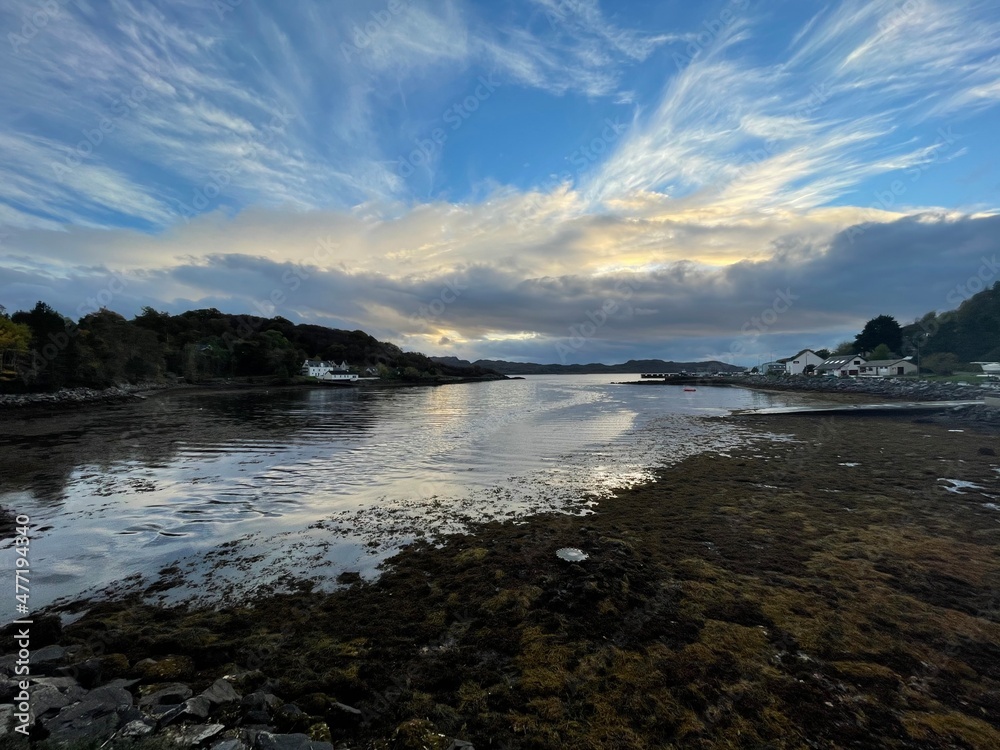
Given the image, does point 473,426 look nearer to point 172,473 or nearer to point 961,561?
point 172,473

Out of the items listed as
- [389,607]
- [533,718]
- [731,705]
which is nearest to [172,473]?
[389,607]

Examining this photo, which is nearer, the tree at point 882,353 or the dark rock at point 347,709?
the dark rock at point 347,709

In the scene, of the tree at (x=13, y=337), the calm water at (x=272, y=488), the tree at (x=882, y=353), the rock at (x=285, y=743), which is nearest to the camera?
the rock at (x=285, y=743)

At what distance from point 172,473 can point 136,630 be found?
12755mm

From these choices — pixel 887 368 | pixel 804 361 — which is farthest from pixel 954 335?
pixel 887 368

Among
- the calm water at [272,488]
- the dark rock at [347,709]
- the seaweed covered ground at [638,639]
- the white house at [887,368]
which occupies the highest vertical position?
the white house at [887,368]

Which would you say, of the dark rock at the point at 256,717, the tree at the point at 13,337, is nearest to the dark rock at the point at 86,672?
the dark rock at the point at 256,717

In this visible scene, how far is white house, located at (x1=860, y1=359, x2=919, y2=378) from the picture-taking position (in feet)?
314

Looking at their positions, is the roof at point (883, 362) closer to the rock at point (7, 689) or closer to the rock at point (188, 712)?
the rock at point (188, 712)

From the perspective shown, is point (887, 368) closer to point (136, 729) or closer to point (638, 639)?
point (638, 639)

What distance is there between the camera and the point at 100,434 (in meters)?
27.0

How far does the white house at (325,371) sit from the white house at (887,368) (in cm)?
14268

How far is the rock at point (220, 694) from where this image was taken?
14.6 ft

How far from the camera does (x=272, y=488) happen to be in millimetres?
14672
